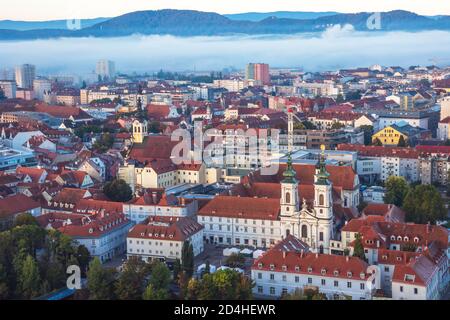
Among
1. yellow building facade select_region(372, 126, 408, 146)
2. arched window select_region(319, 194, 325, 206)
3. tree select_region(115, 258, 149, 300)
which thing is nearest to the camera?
tree select_region(115, 258, 149, 300)

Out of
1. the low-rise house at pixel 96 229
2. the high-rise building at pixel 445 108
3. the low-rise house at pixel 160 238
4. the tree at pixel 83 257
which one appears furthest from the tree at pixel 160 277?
the high-rise building at pixel 445 108

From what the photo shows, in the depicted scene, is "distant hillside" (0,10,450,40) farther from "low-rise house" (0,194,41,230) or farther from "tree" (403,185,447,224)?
"tree" (403,185,447,224)

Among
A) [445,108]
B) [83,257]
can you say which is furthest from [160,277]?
[445,108]

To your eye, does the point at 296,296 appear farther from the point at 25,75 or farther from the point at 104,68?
the point at 104,68

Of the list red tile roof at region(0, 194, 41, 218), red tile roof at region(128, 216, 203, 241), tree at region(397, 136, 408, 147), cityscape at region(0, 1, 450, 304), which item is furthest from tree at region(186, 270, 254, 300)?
tree at region(397, 136, 408, 147)

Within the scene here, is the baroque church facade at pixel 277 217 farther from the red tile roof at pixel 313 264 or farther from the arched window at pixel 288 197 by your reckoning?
the red tile roof at pixel 313 264

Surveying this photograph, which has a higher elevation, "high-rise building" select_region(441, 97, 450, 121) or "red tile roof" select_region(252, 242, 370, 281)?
"high-rise building" select_region(441, 97, 450, 121)

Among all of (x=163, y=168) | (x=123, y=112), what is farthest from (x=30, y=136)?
(x=123, y=112)
